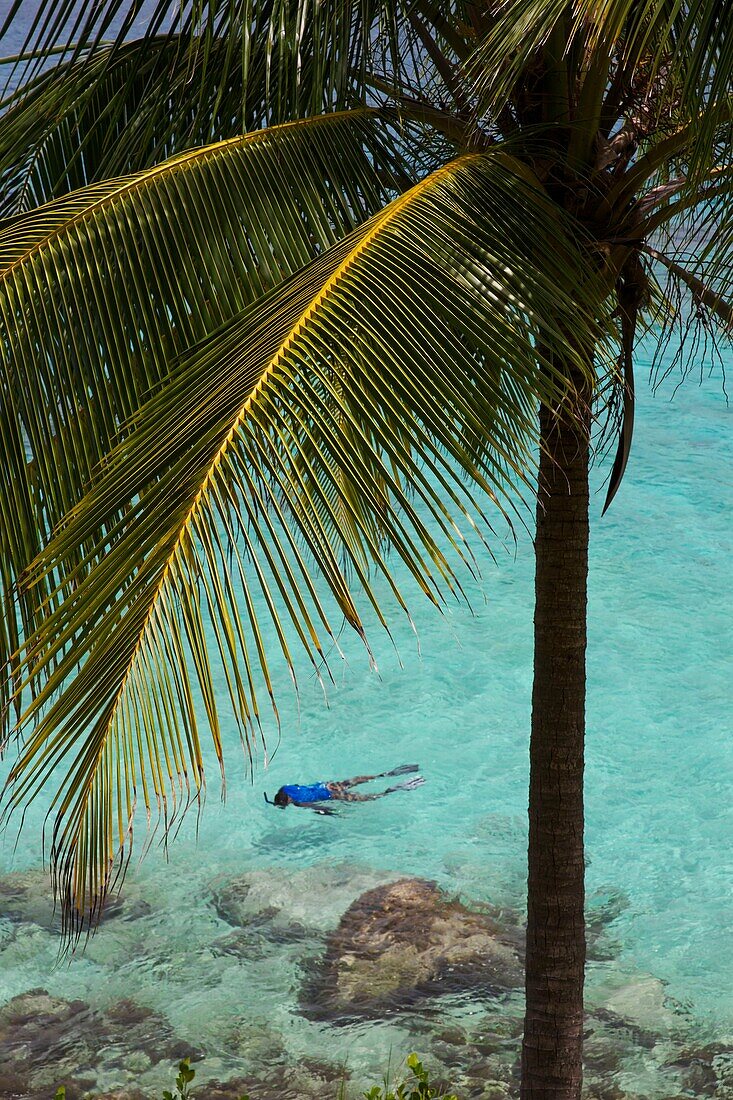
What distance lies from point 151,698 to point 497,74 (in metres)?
1.31

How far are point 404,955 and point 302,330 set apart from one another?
13.1ft

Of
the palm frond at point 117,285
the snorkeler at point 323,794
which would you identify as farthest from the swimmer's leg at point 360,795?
the palm frond at point 117,285

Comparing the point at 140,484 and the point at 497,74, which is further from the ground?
the point at 497,74

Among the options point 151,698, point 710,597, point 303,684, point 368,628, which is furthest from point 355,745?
point 151,698

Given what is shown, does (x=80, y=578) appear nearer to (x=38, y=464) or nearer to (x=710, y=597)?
(x=38, y=464)

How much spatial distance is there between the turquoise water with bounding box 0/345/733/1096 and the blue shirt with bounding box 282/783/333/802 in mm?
155

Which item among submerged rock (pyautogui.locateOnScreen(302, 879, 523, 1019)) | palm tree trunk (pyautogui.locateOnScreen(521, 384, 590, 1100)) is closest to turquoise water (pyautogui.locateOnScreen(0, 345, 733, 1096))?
submerged rock (pyautogui.locateOnScreen(302, 879, 523, 1019))

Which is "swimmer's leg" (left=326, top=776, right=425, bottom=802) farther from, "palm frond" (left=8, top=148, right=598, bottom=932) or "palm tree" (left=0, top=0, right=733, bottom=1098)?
"palm frond" (left=8, top=148, right=598, bottom=932)

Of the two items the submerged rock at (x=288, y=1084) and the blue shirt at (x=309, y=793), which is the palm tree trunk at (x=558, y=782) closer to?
the submerged rock at (x=288, y=1084)

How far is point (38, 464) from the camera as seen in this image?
2184mm

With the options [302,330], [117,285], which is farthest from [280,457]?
[117,285]

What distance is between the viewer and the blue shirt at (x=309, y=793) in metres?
7.09

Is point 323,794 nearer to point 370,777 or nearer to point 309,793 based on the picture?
point 309,793

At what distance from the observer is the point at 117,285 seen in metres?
2.26
